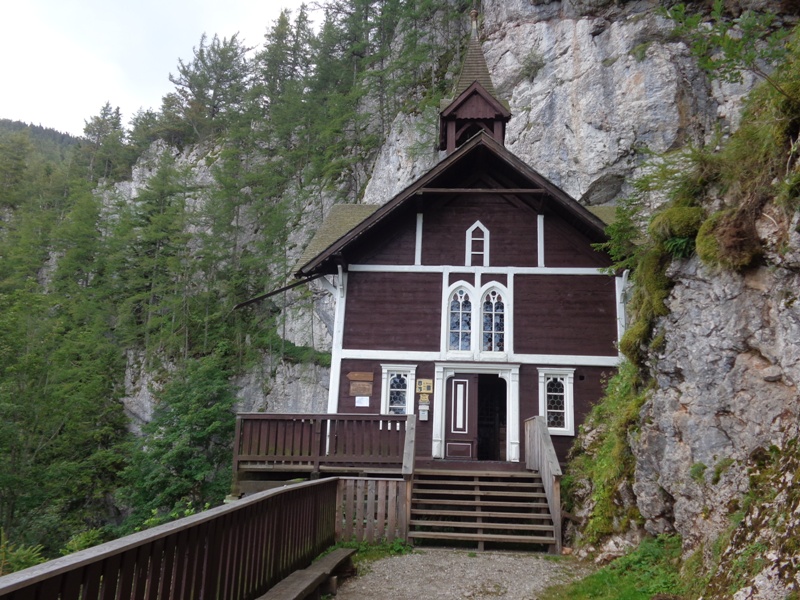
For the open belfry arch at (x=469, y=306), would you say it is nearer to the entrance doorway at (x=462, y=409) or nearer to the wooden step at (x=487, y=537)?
the entrance doorway at (x=462, y=409)

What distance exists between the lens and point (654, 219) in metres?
8.00

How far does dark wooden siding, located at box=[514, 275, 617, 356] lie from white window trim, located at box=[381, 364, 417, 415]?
2690mm

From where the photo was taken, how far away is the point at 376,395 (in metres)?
14.3

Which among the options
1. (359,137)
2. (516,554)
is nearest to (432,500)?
(516,554)

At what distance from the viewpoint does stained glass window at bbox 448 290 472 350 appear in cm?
1470

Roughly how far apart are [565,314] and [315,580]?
34.5 ft

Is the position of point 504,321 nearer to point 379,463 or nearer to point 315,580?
point 379,463

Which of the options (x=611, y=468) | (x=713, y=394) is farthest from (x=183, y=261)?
(x=713, y=394)

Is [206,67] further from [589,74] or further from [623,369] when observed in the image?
[623,369]

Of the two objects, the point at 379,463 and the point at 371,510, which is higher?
the point at 379,463

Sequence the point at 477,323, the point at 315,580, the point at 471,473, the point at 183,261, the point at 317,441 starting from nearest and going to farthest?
the point at 315,580 → the point at 471,473 → the point at 317,441 → the point at 477,323 → the point at 183,261

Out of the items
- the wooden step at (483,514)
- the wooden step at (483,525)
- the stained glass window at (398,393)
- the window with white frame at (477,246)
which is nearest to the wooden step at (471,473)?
the wooden step at (483,514)

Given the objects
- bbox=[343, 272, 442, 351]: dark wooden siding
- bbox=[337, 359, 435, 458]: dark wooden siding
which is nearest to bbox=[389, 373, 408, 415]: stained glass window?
bbox=[337, 359, 435, 458]: dark wooden siding

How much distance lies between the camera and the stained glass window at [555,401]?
46.5 ft
